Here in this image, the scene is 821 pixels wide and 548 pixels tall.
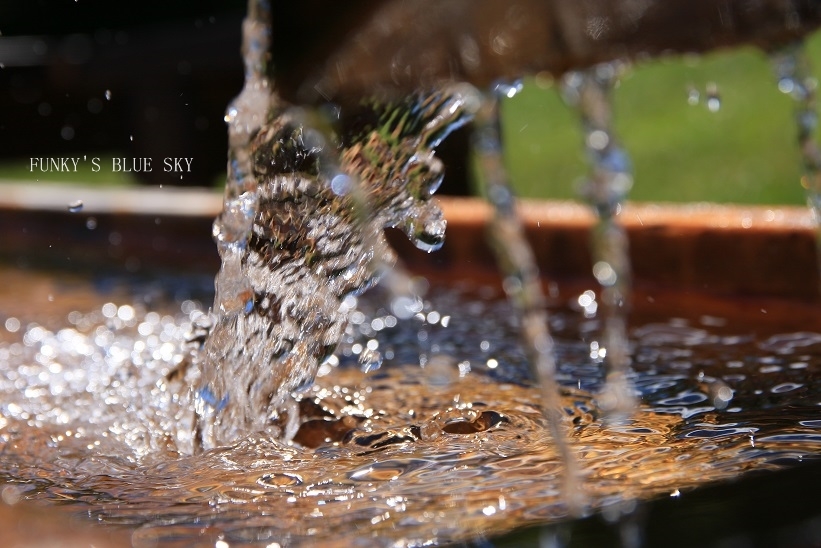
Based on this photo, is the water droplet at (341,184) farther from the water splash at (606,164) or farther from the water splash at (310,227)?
the water splash at (606,164)

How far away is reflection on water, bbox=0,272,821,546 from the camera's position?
3.96ft

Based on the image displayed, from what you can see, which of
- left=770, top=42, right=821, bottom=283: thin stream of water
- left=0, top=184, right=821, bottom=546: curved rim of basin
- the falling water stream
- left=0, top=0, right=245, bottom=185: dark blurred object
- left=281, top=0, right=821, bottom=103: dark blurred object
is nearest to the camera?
left=281, top=0, right=821, bottom=103: dark blurred object

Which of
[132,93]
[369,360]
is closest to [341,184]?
[369,360]

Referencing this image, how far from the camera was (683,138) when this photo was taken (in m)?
7.81

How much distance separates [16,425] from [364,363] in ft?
2.31

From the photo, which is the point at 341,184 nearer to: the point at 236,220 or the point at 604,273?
the point at 236,220

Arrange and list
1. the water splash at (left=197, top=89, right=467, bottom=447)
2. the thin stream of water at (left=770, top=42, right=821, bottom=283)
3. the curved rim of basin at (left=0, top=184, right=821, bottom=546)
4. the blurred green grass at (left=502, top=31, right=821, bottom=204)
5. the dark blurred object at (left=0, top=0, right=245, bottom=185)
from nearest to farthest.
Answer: the thin stream of water at (left=770, top=42, right=821, bottom=283)
the water splash at (left=197, top=89, right=467, bottom=447)
the curved rim of basin at (left=0, top=184, right=821, bottom=546)
the dark blurred object at (left=0, top=0, right=245, bottom=185)
the blurred green grass at (left=502, top=31, right=821, bottom=204)

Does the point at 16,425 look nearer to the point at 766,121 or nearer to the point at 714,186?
the point at 714,186

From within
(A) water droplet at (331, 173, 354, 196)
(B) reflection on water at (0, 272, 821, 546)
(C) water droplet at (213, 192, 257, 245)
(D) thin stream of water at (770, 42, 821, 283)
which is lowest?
(B) reflection on water at (0, 272, 821, 546)

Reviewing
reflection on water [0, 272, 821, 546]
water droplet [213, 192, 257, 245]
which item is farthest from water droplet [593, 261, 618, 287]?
water droplet [213, 192, 257, 245]

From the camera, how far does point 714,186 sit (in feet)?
20.9

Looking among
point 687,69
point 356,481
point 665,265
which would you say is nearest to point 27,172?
point 687,69

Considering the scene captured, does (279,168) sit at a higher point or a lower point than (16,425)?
higher

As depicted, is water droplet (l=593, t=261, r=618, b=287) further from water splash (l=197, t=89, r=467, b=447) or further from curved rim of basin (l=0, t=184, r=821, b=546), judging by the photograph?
water splash (l=197, t=89, r=467, b=447)
